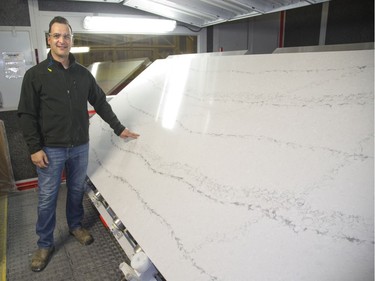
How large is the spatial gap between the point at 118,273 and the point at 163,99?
36.4 inches

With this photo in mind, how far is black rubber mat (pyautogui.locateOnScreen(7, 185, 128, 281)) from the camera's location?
4.65 ft

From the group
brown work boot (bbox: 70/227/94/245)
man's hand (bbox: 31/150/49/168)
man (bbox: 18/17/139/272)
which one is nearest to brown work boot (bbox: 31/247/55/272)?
man (bbox: 18/17/139/272)

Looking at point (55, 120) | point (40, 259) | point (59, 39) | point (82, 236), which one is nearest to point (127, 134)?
point (55, 120)

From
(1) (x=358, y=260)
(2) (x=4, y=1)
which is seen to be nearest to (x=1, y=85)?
(2) (x=4, y=1)

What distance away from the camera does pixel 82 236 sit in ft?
5.39

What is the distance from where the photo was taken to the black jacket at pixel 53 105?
50.5 inches

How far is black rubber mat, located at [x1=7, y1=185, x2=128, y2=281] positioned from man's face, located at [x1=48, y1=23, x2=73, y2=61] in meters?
1.03

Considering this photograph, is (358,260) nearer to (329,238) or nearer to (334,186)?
(329,238)

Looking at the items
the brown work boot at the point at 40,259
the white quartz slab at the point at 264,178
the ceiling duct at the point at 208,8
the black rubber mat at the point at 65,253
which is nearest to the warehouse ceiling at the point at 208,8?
the ceiling duct at the point at 208,8

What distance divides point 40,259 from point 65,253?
13cm

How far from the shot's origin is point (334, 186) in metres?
0.67

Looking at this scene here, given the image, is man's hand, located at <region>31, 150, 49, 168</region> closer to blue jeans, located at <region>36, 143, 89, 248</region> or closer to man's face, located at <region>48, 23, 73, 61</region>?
blue jeans, located at <region>36, 143, 89, 248</region>

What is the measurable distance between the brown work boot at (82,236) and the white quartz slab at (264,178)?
1.66 ft

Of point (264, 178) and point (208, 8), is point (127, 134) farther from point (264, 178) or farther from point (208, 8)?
point (208, 8)
